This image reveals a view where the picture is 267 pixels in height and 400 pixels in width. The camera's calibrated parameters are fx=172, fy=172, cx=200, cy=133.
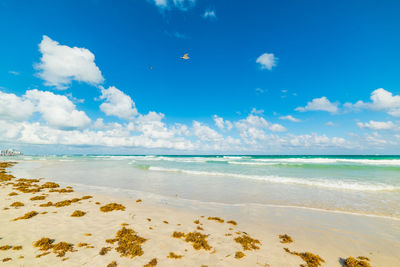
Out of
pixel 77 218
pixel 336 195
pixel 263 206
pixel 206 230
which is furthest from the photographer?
pixel 336 195

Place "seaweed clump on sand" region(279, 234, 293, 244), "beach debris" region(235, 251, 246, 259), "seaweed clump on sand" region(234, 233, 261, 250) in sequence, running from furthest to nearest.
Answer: "seaweed clump on sand" region(279, 234, 293, 244) → "seaweed clump on sand" region(234, 233, 261, 250) → "beach debris" region(235, 251, 246, 259)

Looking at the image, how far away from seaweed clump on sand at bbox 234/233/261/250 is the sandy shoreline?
0.40ft

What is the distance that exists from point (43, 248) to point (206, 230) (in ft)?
15.3

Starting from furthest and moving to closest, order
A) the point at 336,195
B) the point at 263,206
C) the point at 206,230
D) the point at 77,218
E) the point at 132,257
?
1. the point at 336,195
2. the point at 263,206
3. the point at 77,218
4. the point at 206,230
5. the point at 132,257

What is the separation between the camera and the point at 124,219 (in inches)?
267

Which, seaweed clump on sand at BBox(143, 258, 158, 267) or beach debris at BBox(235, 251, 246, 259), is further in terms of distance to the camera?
beach debris at BBox(235, 251, 246, 259)

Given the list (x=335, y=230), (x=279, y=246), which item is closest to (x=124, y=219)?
(x=279, y=246)

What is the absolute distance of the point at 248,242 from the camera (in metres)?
5.27

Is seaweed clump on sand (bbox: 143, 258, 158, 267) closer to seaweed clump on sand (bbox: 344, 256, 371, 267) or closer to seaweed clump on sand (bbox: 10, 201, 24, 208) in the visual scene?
seaweed clump on sand (bbox: 344, 256, 371, 267)

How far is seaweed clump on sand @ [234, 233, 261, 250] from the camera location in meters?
5.02

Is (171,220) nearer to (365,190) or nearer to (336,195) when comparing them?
(336,195)

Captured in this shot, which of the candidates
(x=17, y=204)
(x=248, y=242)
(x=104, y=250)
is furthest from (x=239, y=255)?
(x=17, y=204)

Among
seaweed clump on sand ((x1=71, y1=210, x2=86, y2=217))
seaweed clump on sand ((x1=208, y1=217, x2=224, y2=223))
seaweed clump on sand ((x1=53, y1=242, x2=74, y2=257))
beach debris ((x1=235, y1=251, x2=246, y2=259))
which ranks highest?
seaweed clump on sand ((x1=53, y1=242, x2=74, y2=257))

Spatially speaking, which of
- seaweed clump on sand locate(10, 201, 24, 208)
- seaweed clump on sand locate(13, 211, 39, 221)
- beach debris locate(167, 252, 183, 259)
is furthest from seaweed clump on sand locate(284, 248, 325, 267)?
seaweed clump on sand locate(10, 201, 24, 208)
